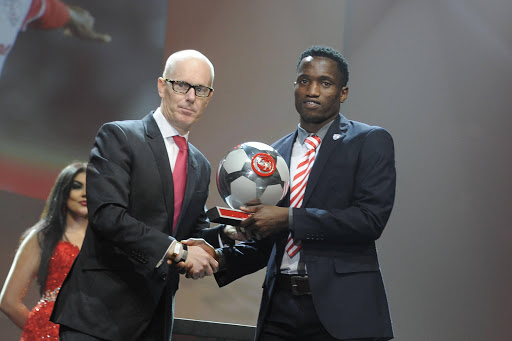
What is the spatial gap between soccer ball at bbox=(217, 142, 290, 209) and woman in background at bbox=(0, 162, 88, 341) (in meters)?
1.92

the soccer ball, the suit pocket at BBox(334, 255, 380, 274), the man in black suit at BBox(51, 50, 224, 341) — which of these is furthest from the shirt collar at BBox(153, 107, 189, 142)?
the suit pocket at BBox(334, 255, 380, 274)

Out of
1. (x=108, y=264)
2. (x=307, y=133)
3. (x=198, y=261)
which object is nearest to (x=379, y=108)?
(x=307, y=133)

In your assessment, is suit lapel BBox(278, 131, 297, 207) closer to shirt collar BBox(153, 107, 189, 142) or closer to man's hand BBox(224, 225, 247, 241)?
man's hand BBox(224, 225, 247, 241)

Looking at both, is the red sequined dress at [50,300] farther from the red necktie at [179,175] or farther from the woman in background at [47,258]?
the red necktie at [179,175]

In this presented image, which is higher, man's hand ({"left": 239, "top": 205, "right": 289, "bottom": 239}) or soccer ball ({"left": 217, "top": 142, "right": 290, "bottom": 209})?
soccer ball ({"left": 217, "top": 142, "right": 290, "bottom": 209})

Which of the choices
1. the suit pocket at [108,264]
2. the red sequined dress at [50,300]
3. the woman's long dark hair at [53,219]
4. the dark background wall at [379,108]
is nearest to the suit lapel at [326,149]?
the suit pocket at [108,264]

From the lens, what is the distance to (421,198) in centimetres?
434

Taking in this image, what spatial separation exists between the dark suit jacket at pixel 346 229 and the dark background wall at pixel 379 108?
70.3 inches

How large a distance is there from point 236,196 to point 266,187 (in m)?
0.14

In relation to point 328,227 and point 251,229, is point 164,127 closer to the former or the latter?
point 251,229

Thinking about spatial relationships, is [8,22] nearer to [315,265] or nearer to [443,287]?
[315,265]

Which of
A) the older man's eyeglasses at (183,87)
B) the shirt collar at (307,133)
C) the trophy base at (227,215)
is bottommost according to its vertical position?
the trophy base at (227,215)

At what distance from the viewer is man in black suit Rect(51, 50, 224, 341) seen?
7.95 feet

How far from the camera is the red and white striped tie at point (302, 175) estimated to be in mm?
2719
